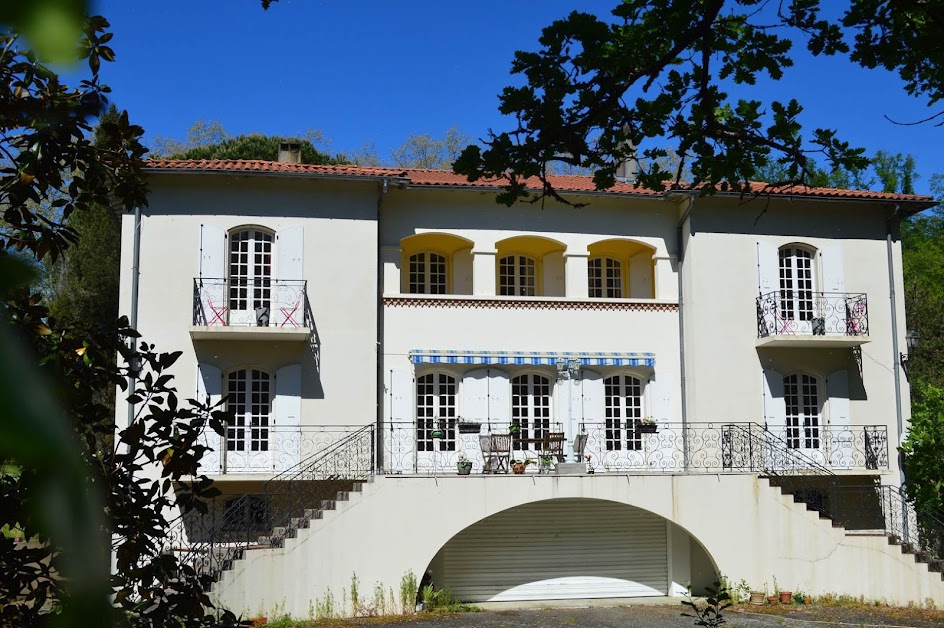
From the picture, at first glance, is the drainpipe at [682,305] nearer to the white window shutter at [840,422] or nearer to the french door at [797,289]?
the french door at [797,289]

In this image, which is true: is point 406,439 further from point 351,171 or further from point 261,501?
point 351,171

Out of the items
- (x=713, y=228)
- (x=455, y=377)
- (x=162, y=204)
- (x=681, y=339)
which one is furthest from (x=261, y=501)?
(x=713, y=228)

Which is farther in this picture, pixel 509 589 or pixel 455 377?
pixel 455 377

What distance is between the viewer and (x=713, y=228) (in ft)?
74.6

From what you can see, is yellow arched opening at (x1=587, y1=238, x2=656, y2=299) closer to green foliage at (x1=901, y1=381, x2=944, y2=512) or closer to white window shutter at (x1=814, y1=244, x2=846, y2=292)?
white window shutter at (x1=814, y1=244, x2=846, y2=292)

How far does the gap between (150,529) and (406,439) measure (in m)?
16.4

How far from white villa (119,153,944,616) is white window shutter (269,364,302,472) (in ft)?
0.15

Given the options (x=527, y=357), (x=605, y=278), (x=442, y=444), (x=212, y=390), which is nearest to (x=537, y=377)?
(x=527, y=357)

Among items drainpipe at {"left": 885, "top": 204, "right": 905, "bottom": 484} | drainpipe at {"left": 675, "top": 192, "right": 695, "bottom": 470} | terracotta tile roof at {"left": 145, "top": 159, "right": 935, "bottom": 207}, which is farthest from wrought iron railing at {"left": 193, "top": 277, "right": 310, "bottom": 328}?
drainpipe at {"left": 885, "top": 204, "right": 905, "bottom": 484}

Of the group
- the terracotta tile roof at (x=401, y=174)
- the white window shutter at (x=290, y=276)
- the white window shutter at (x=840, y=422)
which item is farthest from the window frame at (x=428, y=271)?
the white window shutter at (x=840, y=422)

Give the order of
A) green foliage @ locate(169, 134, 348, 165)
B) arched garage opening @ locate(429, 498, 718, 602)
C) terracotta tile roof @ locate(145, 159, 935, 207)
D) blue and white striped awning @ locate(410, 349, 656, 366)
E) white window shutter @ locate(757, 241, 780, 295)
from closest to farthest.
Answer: arched garage opening @ locate(429, 498, 718, 602), terracotta tile roof @ locate(145, 159, 935, 207), blue and white striped awning @ locate(410, 349, 656, 366), white window shutter @ locate(757, 241, 780, 295), green foliage @ locate(169, 134, 348, 165)

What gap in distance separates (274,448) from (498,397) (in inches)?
193

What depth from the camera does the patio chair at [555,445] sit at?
20.0 meters

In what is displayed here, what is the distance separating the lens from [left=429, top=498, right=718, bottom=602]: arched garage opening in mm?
20578
